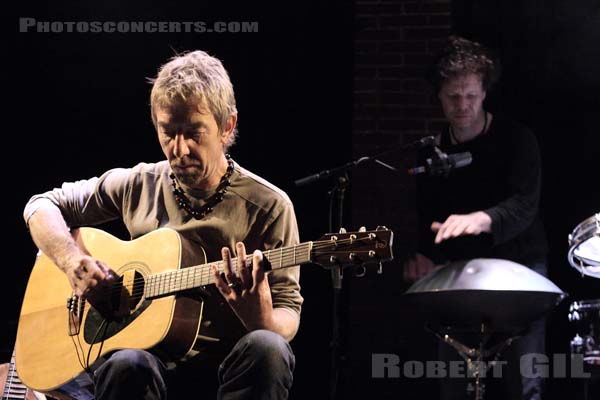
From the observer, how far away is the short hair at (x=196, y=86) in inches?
124

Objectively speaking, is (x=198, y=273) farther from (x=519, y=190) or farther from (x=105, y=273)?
(x=519, y=190)

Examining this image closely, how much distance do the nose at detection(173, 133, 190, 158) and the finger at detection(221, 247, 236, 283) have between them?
543 millimetres

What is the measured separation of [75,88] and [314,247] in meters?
2.40

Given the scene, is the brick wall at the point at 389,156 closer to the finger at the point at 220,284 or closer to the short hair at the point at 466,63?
the short hair at the point at 466,63

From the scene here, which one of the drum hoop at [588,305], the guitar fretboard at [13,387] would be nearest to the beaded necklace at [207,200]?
the guitar fretboard at [13,387]

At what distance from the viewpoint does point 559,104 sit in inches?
175

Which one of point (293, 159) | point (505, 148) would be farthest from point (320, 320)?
point (505, 148)

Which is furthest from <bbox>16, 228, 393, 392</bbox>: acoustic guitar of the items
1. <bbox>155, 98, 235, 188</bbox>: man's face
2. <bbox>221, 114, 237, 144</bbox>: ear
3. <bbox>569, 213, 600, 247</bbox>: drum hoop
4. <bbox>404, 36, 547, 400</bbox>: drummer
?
Answer: <bbox>404, 36, 547, 400</bbox>: drummer

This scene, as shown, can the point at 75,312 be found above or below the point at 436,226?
below

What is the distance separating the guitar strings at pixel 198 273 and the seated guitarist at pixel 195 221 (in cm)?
6

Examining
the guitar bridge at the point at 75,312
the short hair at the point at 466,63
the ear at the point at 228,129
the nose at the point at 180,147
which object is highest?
the short hair at the point at 466,63

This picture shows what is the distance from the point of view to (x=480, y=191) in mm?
4242

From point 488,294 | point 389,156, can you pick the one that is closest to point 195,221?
point 488,294

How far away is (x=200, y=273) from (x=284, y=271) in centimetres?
32
